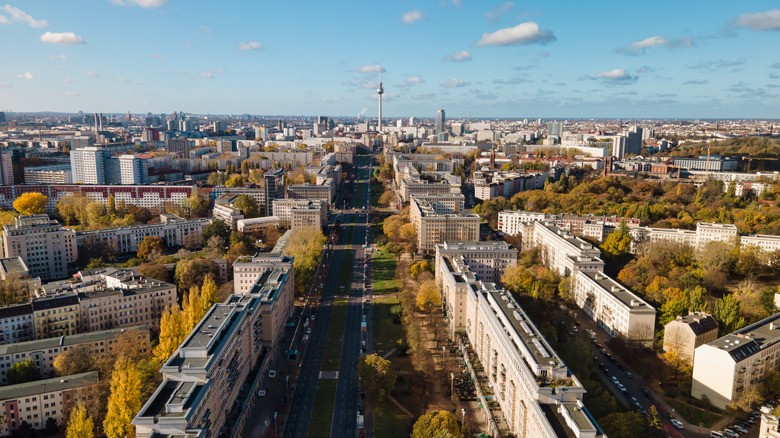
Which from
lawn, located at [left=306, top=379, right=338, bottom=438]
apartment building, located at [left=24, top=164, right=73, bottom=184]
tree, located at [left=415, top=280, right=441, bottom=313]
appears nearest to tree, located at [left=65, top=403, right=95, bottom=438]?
lawn, located at [left=306, top=379, right=338, bottom=438]

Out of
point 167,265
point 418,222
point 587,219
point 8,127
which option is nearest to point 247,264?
point 167,265

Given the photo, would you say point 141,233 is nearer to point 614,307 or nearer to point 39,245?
point 39,245

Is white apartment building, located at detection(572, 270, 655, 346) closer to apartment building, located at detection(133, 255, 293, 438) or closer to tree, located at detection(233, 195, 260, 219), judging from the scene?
apartment building, located at detection(133, 255, 293, 438)

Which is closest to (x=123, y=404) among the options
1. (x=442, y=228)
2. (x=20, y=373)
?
(x=20, y=373)

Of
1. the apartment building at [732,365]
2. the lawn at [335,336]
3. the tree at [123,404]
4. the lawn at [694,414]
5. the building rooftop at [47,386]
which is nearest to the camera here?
the tree at [123,404]

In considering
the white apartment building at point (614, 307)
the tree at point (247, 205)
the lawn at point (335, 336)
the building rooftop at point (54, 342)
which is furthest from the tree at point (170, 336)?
the tree at point (247, 205)

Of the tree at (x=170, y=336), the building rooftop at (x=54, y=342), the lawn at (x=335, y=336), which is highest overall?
the tree at (x=170, y=336)

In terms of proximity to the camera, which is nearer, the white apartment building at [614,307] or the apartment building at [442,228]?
the white apartment building at [614,307]

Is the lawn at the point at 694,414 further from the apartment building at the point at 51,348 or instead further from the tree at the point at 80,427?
the apartment building at the point at 51,348
